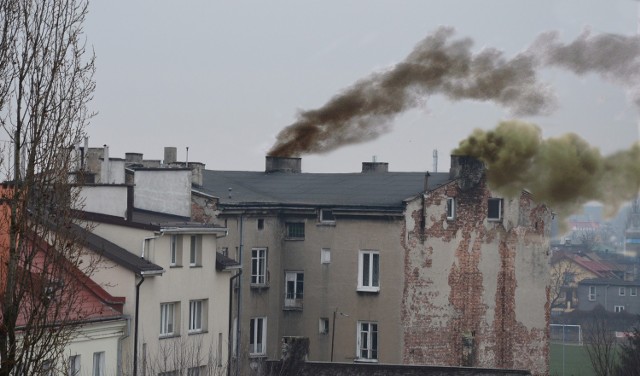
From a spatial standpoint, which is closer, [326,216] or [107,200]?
[107,200]

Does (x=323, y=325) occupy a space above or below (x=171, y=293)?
below

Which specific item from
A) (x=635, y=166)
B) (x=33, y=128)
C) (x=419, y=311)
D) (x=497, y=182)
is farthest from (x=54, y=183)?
(x=635, y=166)

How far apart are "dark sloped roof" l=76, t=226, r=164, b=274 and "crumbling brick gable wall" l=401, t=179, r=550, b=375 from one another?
17.6 metres

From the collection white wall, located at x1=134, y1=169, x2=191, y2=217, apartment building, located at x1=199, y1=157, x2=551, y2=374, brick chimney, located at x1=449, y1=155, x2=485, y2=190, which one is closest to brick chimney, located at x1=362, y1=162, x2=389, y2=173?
apartment building, located at x1=199, y1=157, x2=551, y2=374

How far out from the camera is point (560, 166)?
2982 inches

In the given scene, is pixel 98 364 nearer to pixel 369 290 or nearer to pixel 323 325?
pixel 323 325

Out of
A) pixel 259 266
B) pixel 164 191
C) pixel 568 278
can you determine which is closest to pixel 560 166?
pixel 259 266

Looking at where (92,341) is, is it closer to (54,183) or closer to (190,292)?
(190,292)

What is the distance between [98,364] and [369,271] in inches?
867

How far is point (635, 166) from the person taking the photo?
74812 millimetres

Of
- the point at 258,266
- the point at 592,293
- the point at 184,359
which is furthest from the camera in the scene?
the point at 592,293

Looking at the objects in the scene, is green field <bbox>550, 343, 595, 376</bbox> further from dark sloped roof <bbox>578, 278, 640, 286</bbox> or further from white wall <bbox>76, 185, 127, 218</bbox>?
white wall <bbox>76, 185, 127, 218</bbox>

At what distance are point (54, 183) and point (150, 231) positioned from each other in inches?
744

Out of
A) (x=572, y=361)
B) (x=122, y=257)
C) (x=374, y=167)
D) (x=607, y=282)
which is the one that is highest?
(x=374, y=167)
